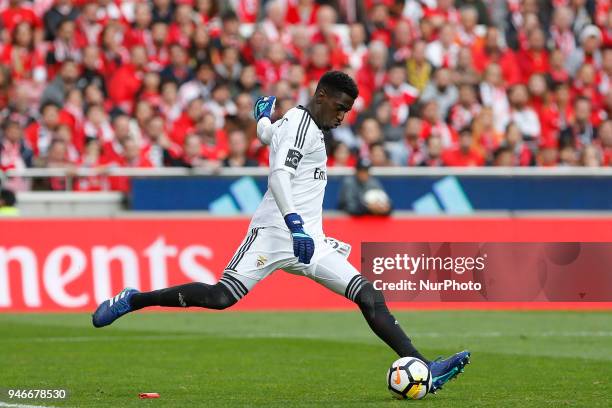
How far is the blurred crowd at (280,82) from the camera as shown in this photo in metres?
20.6

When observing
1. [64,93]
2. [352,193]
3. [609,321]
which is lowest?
[609,321]

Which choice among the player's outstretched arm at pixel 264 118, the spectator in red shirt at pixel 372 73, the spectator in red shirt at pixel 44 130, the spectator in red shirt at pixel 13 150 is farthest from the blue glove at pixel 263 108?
the spectator in red shirt at pixel 372 73

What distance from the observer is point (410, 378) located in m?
9.34

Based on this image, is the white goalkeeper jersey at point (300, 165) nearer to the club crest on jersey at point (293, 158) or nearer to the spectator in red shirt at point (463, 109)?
the club crest on jersey at point (293, 158)

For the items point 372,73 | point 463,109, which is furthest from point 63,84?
point 463,109

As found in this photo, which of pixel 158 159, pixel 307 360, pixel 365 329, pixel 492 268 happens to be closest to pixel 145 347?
pixel 307 360

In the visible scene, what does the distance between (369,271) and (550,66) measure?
47.2 ft

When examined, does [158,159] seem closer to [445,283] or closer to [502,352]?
[502,352]

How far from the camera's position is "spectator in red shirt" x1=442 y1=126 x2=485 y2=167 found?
849 inches

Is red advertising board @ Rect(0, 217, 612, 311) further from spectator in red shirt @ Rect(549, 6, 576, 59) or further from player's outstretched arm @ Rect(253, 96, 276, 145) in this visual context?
spectator in red shirt @ Rect(549, 6, 576, 59)

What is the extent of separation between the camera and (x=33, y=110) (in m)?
21.0

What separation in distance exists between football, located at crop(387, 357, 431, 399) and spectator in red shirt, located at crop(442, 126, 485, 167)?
40.3 feet

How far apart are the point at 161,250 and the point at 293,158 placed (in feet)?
27.4

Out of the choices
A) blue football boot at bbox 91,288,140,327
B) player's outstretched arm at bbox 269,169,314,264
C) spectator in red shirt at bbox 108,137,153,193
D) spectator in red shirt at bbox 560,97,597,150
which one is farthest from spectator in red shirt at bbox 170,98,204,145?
player's outstretched arm at bbox 269,169,314,264
